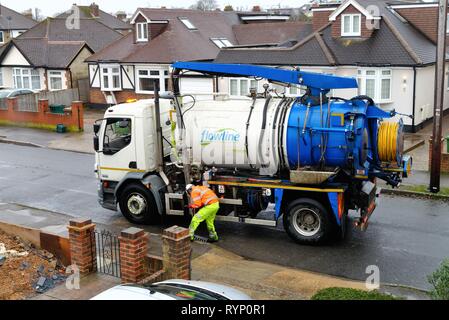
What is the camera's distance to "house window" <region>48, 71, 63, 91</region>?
35.1m

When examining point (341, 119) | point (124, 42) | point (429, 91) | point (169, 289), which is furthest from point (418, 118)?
point (169, 289)

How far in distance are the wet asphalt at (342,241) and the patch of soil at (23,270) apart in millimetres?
2490

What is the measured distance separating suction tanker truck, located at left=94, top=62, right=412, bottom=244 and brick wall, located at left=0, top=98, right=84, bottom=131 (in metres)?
14.2

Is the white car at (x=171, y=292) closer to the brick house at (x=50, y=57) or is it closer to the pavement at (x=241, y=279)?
the pavement at (x=241, y=279)

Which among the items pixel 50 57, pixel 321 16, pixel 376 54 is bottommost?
pixel 376 54

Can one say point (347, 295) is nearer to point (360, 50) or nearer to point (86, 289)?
point (86, 289)

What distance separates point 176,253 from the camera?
366 inches

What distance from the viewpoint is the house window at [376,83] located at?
80.6 ft

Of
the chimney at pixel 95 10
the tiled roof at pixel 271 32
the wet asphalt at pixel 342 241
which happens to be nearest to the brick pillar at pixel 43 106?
A: the wet asphalt at pixel 342 241

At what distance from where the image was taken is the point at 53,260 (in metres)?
11.0

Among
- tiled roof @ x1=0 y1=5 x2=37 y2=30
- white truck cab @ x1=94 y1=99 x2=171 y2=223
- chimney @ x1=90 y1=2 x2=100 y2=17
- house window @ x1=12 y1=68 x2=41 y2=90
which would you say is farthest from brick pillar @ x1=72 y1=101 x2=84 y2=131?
tiled roof @ x1=0 y1=5 x2=37 y2=30

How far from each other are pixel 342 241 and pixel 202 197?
3.06 meters

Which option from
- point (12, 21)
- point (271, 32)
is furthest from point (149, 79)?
point (12, 21)

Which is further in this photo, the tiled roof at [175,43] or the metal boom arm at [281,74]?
the tiled roof at [175,43]
